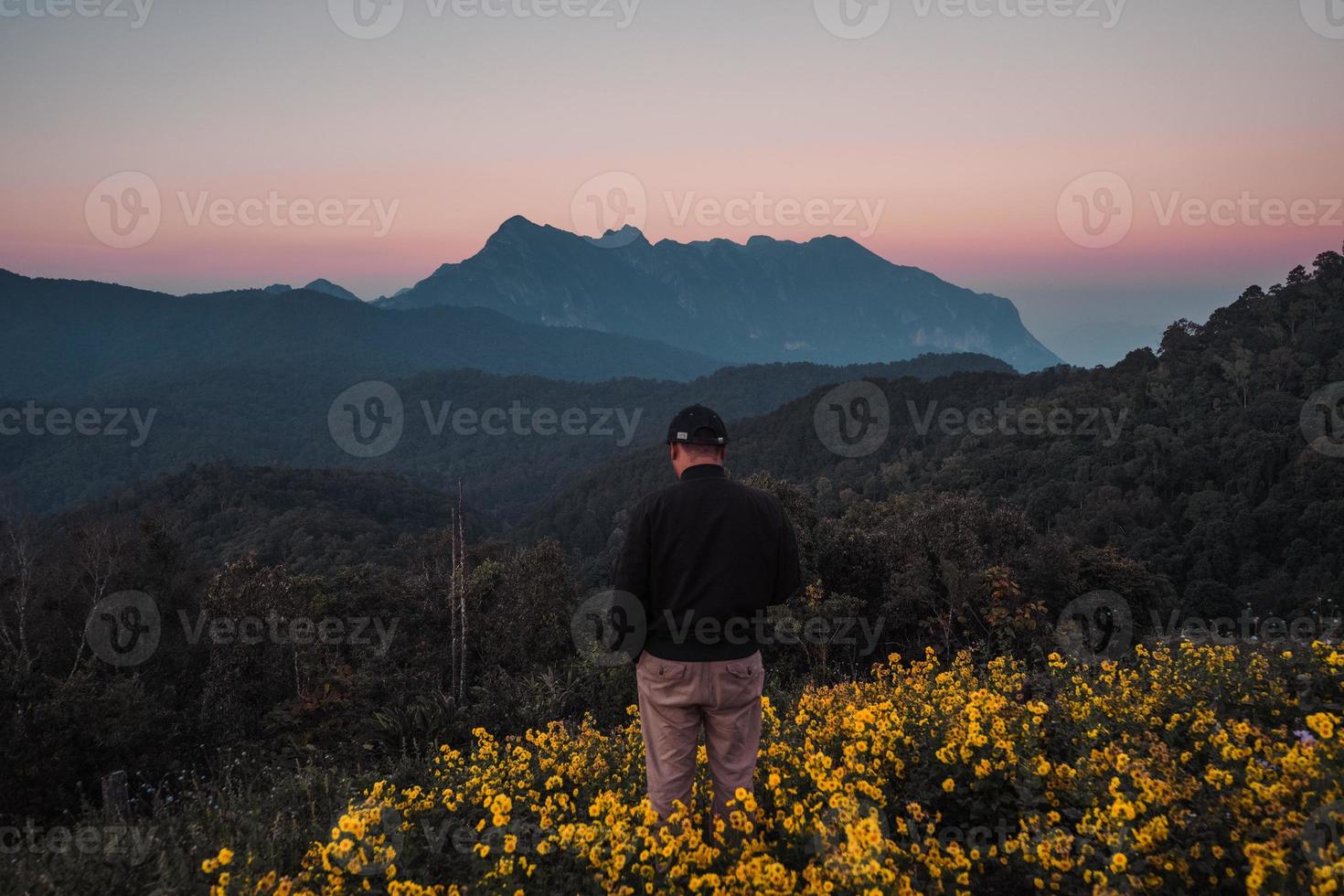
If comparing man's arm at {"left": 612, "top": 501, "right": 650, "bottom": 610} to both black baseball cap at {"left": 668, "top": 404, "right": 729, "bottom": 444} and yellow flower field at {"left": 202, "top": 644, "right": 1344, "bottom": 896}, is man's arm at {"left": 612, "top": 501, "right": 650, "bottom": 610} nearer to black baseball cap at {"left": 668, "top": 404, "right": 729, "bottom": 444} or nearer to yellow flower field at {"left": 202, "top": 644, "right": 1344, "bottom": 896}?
black baseball cap at {"left": 668, "top": 404, "right": 729, "bottom": 444}

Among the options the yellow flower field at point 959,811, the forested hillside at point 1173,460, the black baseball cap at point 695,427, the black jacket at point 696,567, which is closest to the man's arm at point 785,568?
the black jacket at point 696,567

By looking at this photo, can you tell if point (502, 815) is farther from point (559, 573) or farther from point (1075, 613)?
point (559, 573)

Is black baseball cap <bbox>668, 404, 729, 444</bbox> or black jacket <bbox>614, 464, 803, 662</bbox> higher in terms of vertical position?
black baseball cap <bbox>668, 404, 729, 444</bbox>

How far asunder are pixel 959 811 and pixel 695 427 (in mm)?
2795

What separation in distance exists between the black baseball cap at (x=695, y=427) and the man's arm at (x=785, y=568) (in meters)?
0.56

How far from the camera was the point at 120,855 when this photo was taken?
14.9 ft

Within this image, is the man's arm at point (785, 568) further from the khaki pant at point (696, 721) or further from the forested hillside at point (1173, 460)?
the forested hillside at point (1173, 460)

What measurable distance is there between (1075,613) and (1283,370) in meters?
69.7

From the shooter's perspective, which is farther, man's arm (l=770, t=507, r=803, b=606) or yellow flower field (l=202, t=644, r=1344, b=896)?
man's arm (l=770, t=507, r=803, b=606)

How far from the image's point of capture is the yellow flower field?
10.3ft

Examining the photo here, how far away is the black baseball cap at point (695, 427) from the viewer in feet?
13.0

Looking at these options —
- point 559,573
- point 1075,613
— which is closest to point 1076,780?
point 1075,613

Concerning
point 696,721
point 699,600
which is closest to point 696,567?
point 699,600

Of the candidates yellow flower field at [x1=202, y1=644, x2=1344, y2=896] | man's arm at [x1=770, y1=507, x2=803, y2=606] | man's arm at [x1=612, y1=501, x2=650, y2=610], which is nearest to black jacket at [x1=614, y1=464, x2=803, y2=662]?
man's arm at [x1=612, y1=501, x2=650, y2=610]
